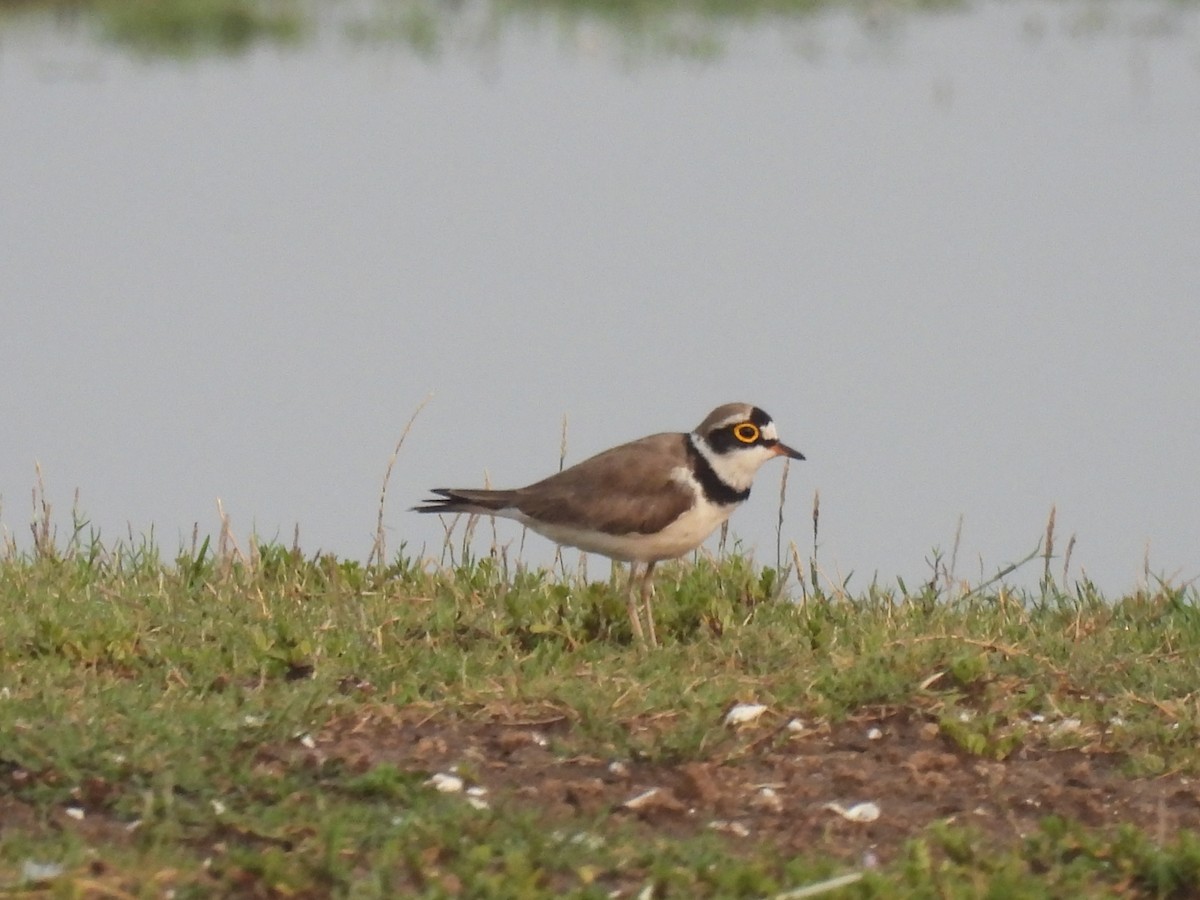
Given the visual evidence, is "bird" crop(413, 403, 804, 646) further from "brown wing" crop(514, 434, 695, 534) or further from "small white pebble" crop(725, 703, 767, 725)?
"small white pebble" crop(725, 703, 767, 725)

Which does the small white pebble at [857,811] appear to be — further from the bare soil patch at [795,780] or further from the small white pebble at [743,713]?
the small white pebble at [743,713]

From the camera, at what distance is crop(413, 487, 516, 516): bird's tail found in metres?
8.49

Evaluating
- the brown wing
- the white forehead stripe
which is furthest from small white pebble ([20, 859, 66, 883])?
the white forehead stripe

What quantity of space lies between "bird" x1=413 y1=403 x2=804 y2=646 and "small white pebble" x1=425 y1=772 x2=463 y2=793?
2056 mm

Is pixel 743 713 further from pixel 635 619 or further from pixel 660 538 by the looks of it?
pixel 660 538

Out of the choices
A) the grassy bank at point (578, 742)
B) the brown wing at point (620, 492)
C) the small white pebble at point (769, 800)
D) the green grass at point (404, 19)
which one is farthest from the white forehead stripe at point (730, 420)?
the green grass at point (404, 19)

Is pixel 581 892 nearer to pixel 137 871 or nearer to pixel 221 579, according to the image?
pixel 137 871

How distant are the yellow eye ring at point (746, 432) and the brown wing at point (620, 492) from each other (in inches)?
8.8

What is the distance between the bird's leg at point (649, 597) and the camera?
737 centimetres

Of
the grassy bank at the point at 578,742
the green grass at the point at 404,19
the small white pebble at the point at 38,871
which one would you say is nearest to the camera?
the small white pebble at the point at 38,871

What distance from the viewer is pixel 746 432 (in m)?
8.47

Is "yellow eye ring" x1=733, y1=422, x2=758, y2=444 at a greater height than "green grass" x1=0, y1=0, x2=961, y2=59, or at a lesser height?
lesser

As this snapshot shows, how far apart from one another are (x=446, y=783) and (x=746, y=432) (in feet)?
9.83

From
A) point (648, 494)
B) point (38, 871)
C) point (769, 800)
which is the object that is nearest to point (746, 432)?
point (648, 494)
